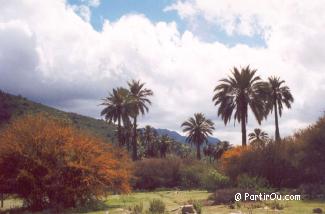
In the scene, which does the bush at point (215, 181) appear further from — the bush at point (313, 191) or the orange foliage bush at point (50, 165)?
the orange foliage bush at point (50, 165)

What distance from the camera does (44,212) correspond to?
92.0ft

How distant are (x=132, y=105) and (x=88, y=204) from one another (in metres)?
32.8

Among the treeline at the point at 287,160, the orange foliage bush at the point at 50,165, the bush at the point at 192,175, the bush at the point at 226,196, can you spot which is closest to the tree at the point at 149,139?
the bush at the point at 192,175

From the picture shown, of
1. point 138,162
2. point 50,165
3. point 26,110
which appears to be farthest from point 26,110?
point 50,165

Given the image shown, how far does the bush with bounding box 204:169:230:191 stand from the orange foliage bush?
13.9 m

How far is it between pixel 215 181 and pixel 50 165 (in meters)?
18.4

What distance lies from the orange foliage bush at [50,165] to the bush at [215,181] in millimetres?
13922

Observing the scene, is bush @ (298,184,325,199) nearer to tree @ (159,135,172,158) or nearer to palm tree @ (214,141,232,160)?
tree @ (159,135,172,158)

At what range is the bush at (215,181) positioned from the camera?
4222cm

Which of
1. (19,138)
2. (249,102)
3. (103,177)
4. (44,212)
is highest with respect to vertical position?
(249,102)

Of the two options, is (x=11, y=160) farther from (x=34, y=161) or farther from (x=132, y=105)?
(x=132, y=105)

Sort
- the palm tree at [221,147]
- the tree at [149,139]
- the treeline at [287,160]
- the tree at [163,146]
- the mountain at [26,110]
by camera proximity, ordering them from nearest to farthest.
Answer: the treeline at [287,160] < the mountain at [26,110] < the tree at [149,139] < the tree at [163,146] < the palm tree at [221,147]

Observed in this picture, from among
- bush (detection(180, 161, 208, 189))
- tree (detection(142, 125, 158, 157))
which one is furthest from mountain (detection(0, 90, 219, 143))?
bush (detection(180, 161, 208, 189))

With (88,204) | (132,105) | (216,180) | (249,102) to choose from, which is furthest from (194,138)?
(88,204)
